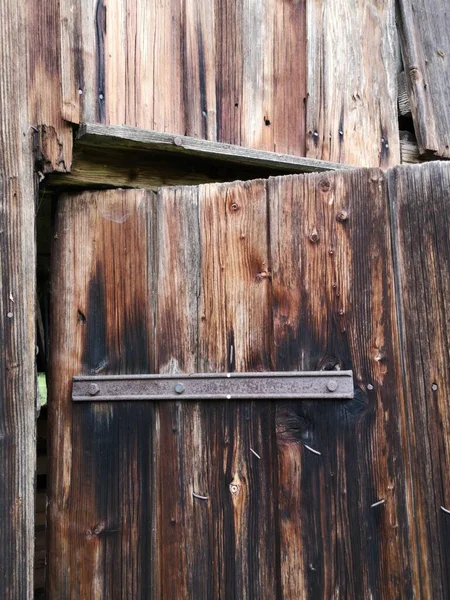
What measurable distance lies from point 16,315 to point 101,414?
0.32 metres

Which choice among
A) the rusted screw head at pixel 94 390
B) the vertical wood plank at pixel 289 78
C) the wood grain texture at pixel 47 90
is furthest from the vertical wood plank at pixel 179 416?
the vertical wood plank at pixel 289 78

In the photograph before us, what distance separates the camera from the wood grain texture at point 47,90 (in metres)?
1.59

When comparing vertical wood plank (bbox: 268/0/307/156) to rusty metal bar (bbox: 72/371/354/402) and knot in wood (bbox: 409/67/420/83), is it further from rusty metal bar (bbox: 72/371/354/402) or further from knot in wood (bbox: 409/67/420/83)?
rusty metal bar (bbox: 72/371/354/402)

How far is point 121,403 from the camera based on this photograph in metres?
1.61

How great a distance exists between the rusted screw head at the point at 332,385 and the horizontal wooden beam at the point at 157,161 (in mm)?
702

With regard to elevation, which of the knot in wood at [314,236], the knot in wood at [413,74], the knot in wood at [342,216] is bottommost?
the knot in wood at [314,236]

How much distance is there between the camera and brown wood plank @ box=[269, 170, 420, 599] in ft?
4.82

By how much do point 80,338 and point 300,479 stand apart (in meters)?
0.63

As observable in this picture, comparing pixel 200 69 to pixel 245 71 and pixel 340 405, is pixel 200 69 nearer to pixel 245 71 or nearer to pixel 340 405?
pixel 245 71

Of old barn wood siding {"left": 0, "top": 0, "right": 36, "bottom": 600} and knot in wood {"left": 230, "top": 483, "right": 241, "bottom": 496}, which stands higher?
old barn wood siding {"left": 0, "top": 0, "right": 36, "bottom": 600}

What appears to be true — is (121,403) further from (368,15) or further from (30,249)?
(368,15)

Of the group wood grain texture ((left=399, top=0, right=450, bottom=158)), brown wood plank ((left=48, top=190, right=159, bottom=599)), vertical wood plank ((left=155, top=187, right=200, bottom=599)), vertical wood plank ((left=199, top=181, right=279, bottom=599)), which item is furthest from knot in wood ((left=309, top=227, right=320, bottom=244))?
wood grain texture ((left=399, top=0, right=450, bottom=158))

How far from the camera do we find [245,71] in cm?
195

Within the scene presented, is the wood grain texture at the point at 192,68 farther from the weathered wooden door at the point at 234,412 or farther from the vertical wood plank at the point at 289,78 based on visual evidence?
the weathered wooden door at the point at 234,412
